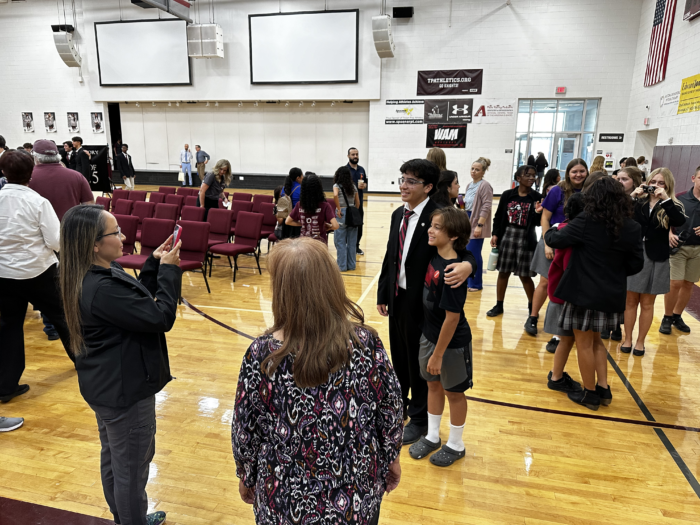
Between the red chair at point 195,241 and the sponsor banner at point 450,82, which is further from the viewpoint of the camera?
the sponsor banner at point 450,82

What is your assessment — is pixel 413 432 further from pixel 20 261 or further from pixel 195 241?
pixel 195 241

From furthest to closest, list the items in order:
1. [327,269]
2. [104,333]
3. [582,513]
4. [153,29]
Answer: [153,29]
[582,513]
[104,333]
[327,269]

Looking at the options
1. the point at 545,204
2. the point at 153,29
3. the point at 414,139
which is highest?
the point at 153,29

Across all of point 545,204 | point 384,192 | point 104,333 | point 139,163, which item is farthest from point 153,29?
point 104,333

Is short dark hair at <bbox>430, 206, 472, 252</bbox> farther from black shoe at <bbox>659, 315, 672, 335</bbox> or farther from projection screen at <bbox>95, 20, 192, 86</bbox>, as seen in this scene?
projection screen at <bbox>95, 20, 192, 86</bbox>

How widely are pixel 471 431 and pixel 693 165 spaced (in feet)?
29.0

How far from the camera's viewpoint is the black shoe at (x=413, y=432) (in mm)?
2916

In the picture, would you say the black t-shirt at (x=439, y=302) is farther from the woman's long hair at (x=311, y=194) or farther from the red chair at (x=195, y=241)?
the red chair at (x=195, y=241)

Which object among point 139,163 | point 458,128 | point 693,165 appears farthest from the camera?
point 139,163

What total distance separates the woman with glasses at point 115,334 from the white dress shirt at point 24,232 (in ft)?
5.40

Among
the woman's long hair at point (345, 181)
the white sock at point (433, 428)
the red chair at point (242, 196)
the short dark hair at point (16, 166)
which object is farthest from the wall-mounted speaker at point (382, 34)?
the white sock at point (433, 428)

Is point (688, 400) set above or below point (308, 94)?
below

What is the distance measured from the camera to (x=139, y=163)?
18.8 m

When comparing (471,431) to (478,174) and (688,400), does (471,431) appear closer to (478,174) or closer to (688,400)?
(688,400)
